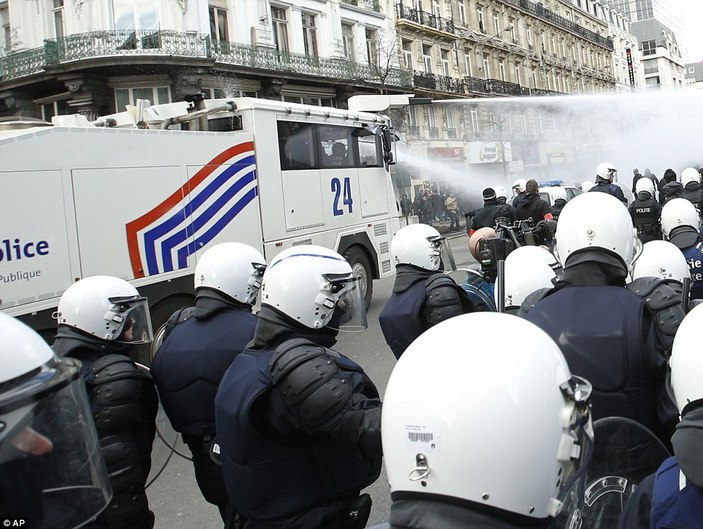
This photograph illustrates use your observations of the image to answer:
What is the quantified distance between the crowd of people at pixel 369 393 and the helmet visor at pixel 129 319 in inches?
0.6

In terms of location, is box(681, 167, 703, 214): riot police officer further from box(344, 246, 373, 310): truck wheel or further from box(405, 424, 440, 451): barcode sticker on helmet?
box(405, 424, 440, 451): barcode sticker on helmet

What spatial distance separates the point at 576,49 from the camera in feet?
175

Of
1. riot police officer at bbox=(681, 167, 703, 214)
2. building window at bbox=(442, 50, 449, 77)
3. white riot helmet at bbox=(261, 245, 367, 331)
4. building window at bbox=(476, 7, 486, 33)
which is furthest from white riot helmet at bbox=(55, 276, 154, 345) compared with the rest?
building window at bbox=(476, 7, 486, 33)

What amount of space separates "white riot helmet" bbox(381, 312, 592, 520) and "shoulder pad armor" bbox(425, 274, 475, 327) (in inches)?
94.3

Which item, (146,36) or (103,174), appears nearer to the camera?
(103,174)

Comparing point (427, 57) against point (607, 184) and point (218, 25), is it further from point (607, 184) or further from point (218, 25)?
point (607, 184)

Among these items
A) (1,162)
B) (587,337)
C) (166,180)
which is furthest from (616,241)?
(166,180)

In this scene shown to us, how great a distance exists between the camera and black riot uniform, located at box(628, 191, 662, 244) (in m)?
8.90

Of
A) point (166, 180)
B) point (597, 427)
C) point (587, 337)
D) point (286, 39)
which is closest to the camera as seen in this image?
point (597, 427)

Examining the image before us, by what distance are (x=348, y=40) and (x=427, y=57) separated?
717 centimetres

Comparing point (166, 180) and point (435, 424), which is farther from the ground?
point (166, 180)

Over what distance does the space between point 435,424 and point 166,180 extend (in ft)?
22.3

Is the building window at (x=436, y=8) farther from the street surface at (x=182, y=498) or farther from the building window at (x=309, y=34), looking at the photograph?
the street surface at (x=182, y=498)

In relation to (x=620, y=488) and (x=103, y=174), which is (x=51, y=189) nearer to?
(x=103, y=174)
